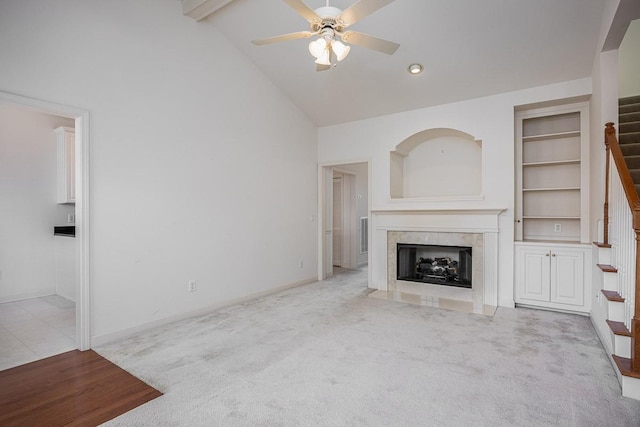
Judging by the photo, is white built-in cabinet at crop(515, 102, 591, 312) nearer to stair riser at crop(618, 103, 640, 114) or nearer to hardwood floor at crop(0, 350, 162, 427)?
stair riser at crop(618, 103, 640, 114)

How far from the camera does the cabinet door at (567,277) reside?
388cm

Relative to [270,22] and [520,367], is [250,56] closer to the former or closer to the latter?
[270,22]

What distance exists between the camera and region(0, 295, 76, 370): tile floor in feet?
9.56

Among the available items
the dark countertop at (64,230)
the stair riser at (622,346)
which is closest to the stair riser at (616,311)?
the stair riser at (622,346)

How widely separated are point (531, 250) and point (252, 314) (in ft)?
11.7

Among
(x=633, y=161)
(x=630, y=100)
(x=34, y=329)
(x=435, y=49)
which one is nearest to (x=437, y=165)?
(x=435, y=49)

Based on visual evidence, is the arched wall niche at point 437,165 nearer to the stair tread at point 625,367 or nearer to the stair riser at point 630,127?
the stair riser at point 630,127

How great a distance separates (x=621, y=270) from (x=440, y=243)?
2.28m

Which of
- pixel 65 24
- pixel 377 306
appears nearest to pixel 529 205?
pixel 377 306

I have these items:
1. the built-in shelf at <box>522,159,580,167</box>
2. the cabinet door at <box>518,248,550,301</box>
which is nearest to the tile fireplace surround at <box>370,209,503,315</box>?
the cabinet door at <box>518,248,550,301</box>

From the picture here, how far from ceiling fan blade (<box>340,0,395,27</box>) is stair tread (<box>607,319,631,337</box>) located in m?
2.75

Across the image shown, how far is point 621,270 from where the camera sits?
253cm

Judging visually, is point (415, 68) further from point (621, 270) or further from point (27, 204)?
point (27, 204)

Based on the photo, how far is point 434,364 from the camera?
2.69 metres
